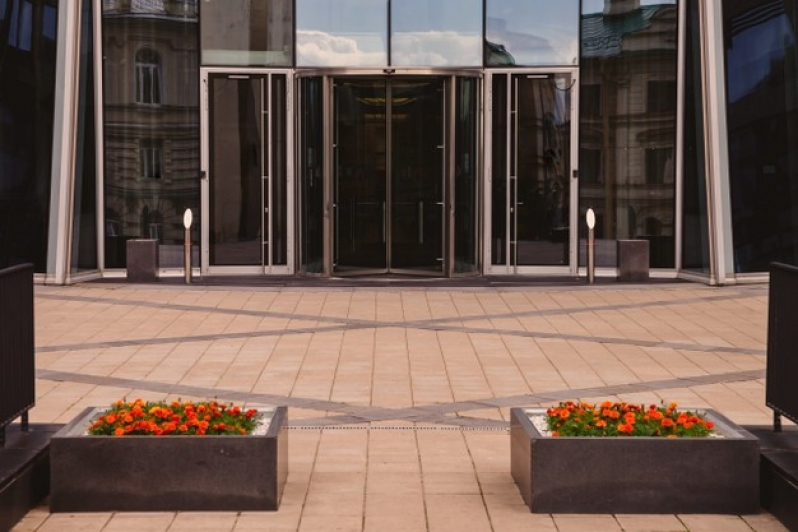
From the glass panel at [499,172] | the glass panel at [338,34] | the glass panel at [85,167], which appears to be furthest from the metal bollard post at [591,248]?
the glass panel at [85,167]

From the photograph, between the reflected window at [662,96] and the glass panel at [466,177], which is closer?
the glass panel at [466,177]

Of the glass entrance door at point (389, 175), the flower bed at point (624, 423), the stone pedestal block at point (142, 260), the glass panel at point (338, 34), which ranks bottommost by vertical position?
the flower bed at point (624, 423)

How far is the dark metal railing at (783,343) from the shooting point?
752 centimetres

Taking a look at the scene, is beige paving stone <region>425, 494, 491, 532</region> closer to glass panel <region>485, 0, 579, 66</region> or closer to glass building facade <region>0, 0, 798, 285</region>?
glass building facade <region>0, 0, 798, 285</region>

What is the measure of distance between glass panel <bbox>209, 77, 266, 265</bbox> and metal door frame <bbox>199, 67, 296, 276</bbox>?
0.24 feet

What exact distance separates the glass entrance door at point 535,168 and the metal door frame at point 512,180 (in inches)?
0.6

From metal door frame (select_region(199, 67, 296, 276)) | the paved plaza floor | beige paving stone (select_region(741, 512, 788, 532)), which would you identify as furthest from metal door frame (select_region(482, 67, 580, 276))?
beige paving stone (select_region(741, 512, 788, 532))

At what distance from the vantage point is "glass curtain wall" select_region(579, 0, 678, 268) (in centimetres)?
2109

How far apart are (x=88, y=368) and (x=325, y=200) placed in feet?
29.5

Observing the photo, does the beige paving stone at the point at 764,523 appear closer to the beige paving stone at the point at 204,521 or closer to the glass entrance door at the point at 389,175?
the beige paving stone at the point at 204,521

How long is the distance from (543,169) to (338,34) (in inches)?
144

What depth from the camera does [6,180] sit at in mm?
19141

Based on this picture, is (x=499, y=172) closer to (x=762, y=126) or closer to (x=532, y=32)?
(x=532, y=32)

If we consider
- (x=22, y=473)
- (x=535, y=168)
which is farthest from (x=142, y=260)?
(x=22, y=473)
